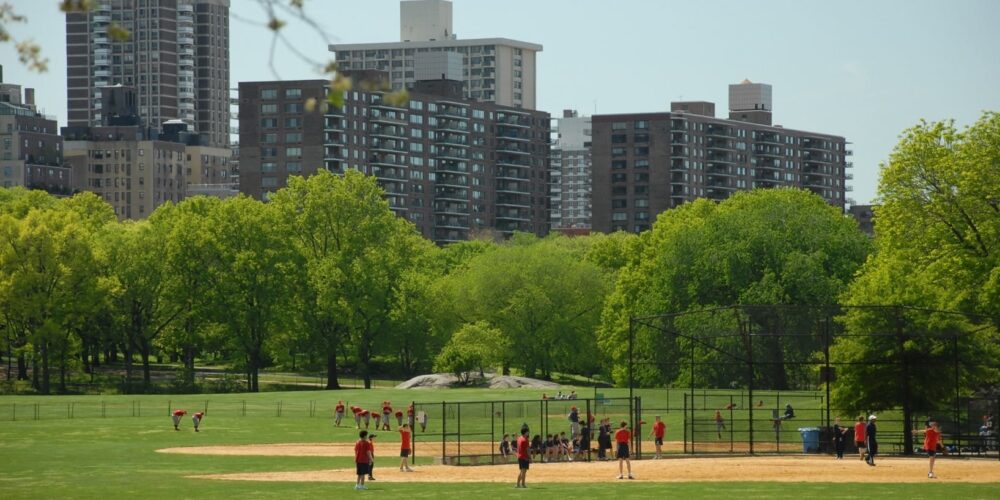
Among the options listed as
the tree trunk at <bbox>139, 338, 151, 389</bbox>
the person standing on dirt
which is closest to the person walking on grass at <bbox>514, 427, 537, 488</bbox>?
the person standing on dirt

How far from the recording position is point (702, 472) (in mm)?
51938

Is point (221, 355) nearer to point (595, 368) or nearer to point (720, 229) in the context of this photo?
point (595, 368)

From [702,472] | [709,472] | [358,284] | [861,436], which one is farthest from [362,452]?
[358,284]

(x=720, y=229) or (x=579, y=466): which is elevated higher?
(x=720, y=229)

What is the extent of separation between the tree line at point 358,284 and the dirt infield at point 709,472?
36611 mm

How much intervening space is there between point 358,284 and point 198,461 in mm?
66756

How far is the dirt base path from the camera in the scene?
49.2 m

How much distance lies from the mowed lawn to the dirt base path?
200 cm

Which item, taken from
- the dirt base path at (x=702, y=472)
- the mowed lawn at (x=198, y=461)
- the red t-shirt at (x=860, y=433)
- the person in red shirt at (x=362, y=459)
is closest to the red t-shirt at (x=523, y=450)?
the mowed lawn at (x=198, y=461)

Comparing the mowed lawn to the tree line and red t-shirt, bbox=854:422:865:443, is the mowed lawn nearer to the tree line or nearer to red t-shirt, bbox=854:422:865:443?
red t-shirt, bbox=854:422:865:443

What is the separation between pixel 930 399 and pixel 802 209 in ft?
190

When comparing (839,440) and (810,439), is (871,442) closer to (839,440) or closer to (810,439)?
(839,440)

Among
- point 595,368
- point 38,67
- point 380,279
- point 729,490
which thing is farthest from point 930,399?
point 595,368

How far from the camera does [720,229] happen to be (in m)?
111
